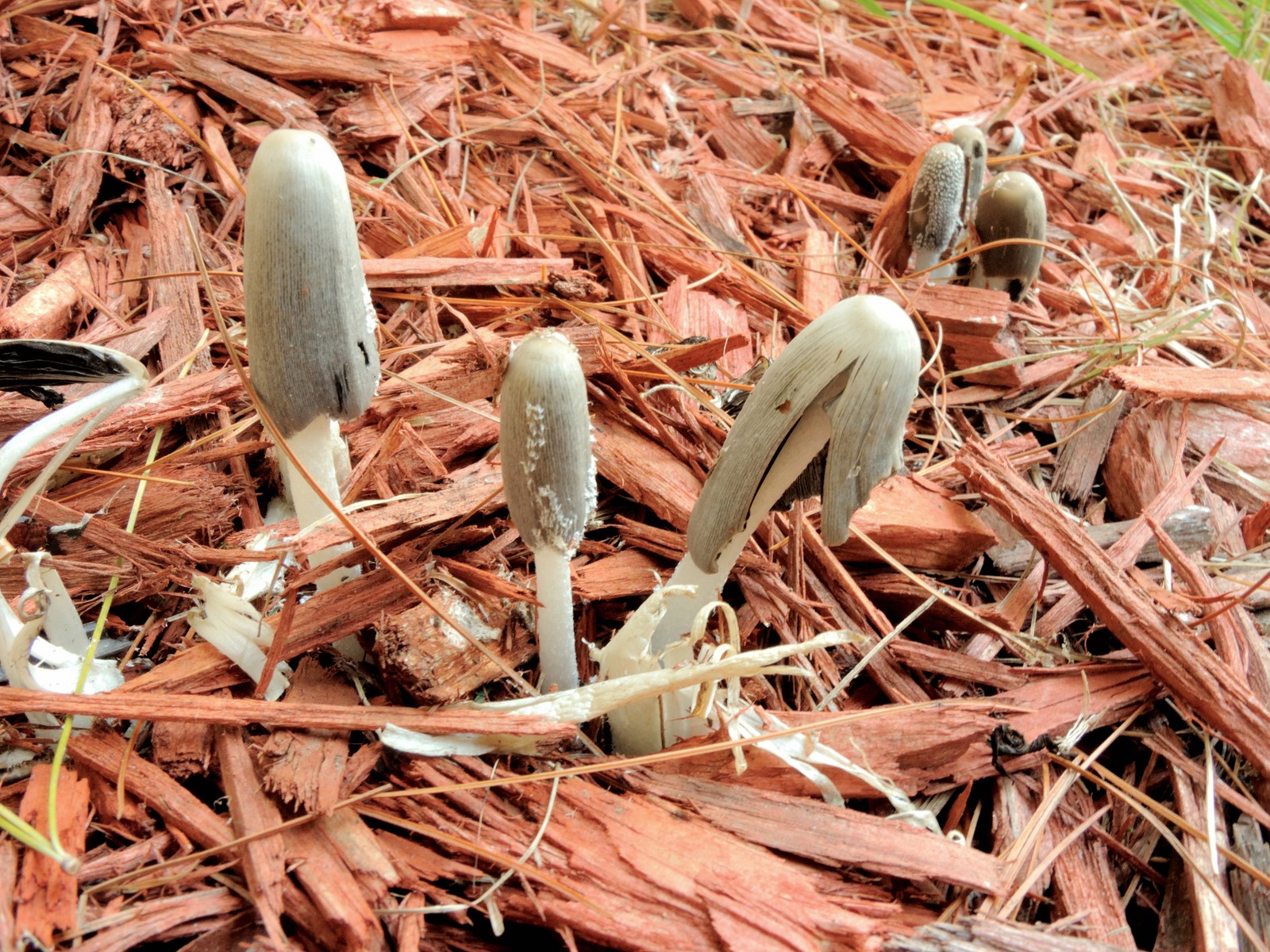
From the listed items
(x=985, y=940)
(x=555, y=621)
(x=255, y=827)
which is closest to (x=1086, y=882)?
(x=985, y=940)

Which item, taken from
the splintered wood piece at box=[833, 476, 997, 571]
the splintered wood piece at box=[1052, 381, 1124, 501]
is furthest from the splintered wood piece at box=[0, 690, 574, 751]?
the splintered wood piece at box=[1052, 381, 1124, 501]

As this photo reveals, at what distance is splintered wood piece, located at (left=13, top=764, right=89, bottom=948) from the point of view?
1262mm

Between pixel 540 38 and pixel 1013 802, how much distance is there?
297 centimetres

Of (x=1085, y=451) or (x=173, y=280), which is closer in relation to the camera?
(x=173, y=280)

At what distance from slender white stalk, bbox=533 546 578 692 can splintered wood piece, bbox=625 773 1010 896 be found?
252 millimetres

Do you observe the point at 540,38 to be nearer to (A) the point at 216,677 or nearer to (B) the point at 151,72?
(B) the point at 151,72

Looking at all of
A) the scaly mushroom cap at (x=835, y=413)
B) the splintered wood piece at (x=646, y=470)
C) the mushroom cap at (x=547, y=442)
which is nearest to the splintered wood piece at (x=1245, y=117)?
the splintered wood piece at (x=646, y=470)

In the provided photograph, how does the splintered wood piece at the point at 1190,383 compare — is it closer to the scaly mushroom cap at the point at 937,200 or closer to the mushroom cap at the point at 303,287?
→ the scaly mushroom cap at the point at 937,200

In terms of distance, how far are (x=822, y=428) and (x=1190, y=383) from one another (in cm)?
159

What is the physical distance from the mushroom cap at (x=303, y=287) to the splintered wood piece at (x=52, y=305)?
1.05 m

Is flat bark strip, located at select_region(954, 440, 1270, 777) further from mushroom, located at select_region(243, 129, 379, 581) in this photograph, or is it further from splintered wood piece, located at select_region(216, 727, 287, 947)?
splintered wood piece, located at select_region(216, 727, 287, 947)

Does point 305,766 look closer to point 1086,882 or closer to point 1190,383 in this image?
point 1086,882

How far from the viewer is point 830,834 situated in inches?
60.4

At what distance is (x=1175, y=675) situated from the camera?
1815 millimetres
